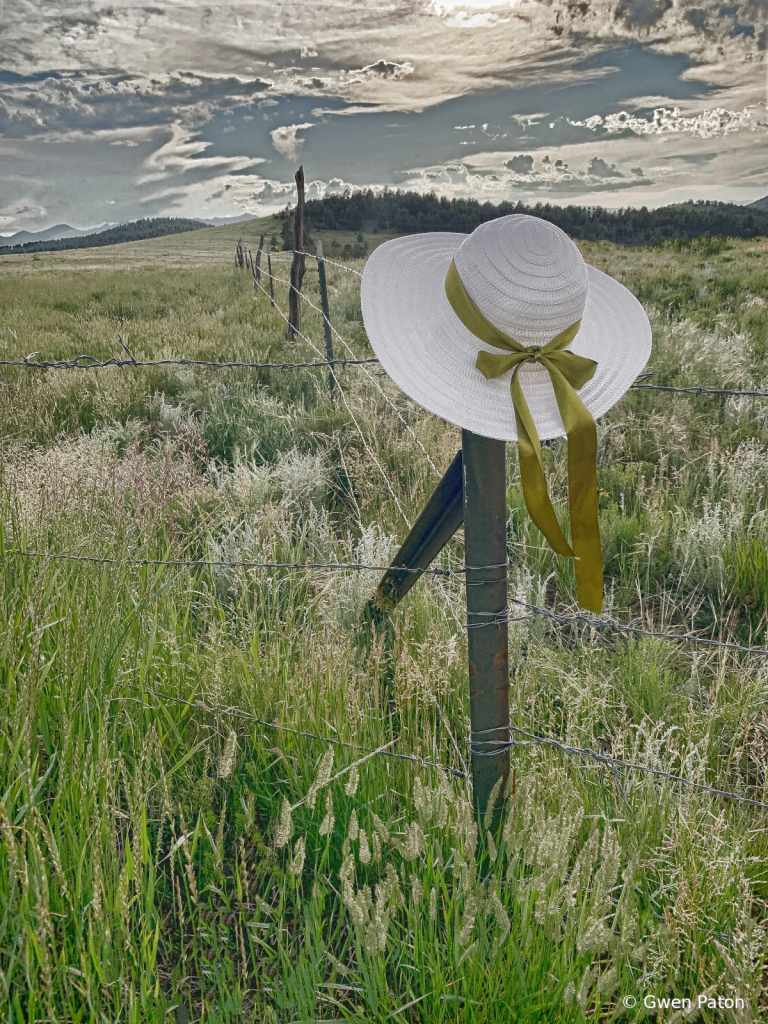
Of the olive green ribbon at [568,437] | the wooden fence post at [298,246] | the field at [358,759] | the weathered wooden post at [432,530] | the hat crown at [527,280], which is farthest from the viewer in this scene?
the wooden fence post at [298,246]

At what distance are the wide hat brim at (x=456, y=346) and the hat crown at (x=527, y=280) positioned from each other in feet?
0.30

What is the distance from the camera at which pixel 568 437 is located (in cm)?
137

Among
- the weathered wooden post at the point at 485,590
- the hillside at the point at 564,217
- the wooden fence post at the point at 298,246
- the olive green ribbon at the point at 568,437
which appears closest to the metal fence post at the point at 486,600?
the weathered wooden post at the point at 485,590

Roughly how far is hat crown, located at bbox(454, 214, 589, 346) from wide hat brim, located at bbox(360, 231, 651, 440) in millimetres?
92

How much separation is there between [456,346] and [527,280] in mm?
215

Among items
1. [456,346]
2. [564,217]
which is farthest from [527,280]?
[564,217]

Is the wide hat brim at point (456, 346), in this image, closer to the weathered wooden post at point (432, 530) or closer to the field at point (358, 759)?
the weathered wooden post at point (432, 530)

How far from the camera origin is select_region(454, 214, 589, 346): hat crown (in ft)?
4.70

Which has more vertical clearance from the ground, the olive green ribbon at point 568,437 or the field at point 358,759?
the olive green ribbon at point 568,437

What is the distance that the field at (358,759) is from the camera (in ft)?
3.88

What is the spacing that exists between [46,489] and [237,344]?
7029 mm

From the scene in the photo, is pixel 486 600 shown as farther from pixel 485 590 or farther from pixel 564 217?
pixel 564 217

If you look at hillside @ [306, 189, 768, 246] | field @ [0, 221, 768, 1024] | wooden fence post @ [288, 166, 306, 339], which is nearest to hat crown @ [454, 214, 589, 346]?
field @ [0, 221, 768, 1024]

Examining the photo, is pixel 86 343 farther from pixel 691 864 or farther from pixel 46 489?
pixel 691 864
